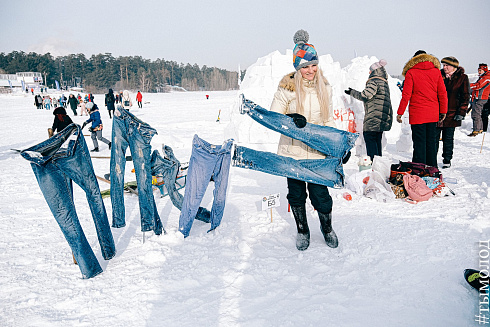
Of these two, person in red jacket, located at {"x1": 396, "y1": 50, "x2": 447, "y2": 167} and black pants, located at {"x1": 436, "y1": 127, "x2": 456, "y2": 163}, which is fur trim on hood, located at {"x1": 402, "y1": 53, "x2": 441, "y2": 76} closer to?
person in red jacket, located at {"x1": 396, "y1": 50, "x2": 447, "y2": 167}

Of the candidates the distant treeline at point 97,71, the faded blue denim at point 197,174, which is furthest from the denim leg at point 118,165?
the distant treeline at point 97,71

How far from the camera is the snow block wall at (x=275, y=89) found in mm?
7973

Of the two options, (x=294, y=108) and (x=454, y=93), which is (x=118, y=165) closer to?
(x=294, y=108)

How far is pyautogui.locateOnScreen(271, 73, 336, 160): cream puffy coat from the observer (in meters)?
2.91

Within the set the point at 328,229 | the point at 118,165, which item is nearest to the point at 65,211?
the point at 118,165

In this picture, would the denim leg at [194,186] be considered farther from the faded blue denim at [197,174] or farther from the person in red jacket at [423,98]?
the person in red jacket at [423,98]

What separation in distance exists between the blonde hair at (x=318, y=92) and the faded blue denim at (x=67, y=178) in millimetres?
1999

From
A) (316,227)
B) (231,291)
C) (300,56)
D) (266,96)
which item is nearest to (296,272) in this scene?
(231,291)

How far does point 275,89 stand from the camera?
8.38m

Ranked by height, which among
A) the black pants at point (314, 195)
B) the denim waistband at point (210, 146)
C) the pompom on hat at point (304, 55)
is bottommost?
the black pants at point (314, 195)

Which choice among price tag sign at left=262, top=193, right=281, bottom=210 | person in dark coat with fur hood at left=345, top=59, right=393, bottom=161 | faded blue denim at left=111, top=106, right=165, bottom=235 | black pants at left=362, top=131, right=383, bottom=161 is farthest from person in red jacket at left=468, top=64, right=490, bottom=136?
faded blue denim at left=111, top=106, right=165, bottom=235

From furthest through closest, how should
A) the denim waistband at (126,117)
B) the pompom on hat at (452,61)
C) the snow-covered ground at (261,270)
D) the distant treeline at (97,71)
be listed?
1. the distant treeline at (97,71)
2. the pompom on hat at (452,61)
3. the denim waistband at (126,117)
4. the snow-covered ground at (261,270)

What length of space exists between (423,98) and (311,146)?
8.74 ft

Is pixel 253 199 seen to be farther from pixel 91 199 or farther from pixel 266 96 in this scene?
pixel 266 96
